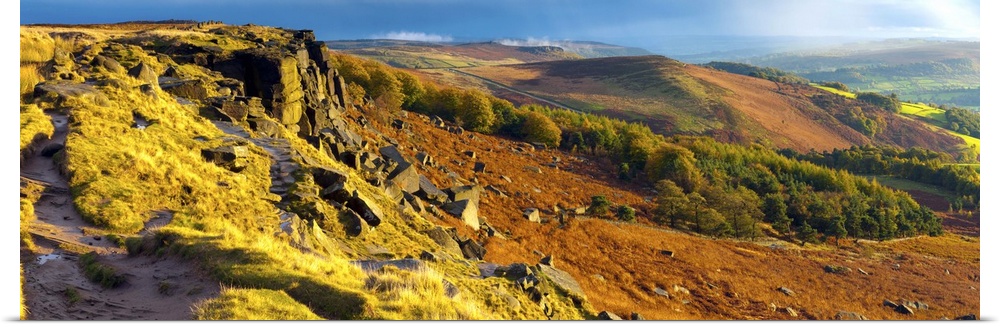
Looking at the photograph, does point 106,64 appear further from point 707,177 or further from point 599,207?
point 707,177

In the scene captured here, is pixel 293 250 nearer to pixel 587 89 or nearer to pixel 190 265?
pixel 190 265

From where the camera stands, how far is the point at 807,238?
170 feet

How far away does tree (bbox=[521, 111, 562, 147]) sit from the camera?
81.1 meters

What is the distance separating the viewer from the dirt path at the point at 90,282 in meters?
8.73

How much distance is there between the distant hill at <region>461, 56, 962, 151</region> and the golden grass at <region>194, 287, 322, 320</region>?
123150 mm

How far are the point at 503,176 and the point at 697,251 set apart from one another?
18943 millimetres

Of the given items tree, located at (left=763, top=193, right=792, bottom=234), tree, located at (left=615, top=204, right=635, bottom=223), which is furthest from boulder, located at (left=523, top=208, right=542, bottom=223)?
tree, located at (left=763, top=193, right=792, bottom=234)

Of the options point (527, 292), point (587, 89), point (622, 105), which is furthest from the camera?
point (587, 89)

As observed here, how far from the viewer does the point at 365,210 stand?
1767cm

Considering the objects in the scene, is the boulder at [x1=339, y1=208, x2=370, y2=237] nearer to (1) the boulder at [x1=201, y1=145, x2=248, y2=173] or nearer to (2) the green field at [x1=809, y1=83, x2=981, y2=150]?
(1) the boulder at [x1=201, y1=145, x2=248, y2=173]

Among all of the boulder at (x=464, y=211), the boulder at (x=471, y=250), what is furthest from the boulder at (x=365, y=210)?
the boulder at (x=464, y=211)

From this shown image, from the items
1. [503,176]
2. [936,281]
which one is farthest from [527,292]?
[936,281]

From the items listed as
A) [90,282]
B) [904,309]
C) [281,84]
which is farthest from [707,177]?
[90,282]

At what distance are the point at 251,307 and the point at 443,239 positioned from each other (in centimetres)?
1132
